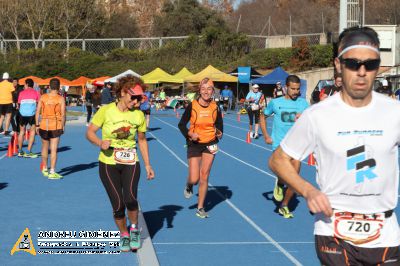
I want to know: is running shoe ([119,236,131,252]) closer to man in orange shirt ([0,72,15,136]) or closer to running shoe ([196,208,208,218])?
running shoe ([196,208,208,218])

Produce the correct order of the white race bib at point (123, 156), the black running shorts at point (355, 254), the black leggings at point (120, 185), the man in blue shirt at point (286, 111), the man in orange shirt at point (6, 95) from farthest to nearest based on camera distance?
the man in orange shirt at point (6, 95)
the man in blue shirt at point (286, 111)
the white race bib at point (123, 156)
the black leggings at point (120, 185)
the black running shorts at point (355, 254)

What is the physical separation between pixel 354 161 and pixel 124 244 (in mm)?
4969

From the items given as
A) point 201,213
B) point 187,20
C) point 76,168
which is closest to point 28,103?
point 76,168

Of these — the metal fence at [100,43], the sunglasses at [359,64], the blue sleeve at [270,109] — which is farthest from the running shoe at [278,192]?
the metal fence at [100,43]

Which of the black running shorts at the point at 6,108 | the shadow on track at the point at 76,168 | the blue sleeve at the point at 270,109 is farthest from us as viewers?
the black running shorts at the point at 6,108

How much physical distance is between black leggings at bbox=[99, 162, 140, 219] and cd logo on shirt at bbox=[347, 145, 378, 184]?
4648mm

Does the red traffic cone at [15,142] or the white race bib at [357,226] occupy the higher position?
the white race bib at [357,226]

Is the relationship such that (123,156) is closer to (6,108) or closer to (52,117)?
(52,117)

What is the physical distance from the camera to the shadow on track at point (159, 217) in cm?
1039

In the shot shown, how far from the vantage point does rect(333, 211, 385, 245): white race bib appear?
4453mm

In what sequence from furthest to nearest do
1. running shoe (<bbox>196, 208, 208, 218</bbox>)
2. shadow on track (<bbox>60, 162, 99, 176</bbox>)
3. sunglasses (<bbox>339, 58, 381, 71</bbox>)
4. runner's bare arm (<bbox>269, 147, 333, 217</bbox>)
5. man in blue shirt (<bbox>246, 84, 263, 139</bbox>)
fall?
man in blue shirt (<bbox>246, 84, 263, 139</bbox>), shadow on track (<bbox>60, 162, 99, 176</bbox>), running shoe (<bbox>196, 208, 208, 218</bbox>), sunglasses (<bbox>339, 58, 381, 71</bbox>), runner's bare arm (<bbox>269, 147, 333, 217</bbox>)

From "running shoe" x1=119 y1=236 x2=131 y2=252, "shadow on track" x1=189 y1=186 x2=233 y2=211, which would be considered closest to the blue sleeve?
"shadow on track" x1=189 y1=186 x2=233 y2=211

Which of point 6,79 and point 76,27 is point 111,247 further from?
point 76,27

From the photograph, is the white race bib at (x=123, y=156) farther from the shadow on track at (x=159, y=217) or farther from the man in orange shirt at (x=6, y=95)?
the man in orange shirt at (x=6, y=95)
